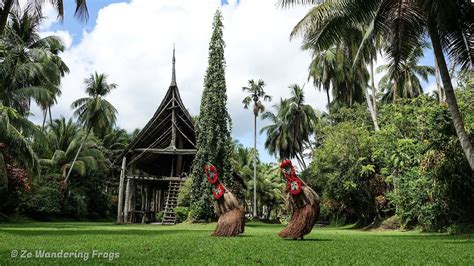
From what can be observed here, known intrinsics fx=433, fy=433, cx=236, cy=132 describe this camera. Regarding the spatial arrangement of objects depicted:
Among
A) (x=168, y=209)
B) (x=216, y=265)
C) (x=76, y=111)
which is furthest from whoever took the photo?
(x=76, y=111)

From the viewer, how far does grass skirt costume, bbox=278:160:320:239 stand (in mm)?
10109

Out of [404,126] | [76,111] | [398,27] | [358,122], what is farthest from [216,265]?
[76,111]

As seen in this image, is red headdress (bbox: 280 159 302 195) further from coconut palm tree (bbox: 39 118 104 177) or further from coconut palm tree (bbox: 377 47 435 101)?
coconut palm tree (bbox: 39 118 104 177)

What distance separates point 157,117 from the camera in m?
26.2

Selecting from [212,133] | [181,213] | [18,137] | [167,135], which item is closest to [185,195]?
[181,213]

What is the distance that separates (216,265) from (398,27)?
8482mm

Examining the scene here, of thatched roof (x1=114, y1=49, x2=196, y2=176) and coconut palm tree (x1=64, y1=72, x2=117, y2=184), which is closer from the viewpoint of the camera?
thatched roof (x1=114, y1=49, x2=196, y2=176)

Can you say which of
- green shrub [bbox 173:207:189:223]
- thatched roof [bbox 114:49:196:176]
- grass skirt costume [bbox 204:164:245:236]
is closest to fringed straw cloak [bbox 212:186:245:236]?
grass skirt costume [bbox 204:164:245:236]

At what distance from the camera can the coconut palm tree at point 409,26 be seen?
33.6 feet

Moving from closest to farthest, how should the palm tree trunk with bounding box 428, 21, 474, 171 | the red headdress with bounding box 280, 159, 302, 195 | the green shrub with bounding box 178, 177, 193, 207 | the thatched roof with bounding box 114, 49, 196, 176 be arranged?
the palm tree trunk with bounding box 428, 21, 474, 171, the red headdress with bounding box 280, 159, 302, 195, the green shrub with bounding box 178, 177, 193, 207, the thatched roof with bounding box 114, 49, 196, 176

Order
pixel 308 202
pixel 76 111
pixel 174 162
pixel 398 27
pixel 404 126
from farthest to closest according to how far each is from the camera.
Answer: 1. pixel 76 111
2. pixel 174 162
3. pixel 404 126
4. pixel 398 27
5. pixel 308 202

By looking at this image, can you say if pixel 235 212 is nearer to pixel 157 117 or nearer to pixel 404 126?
pixel 404 126

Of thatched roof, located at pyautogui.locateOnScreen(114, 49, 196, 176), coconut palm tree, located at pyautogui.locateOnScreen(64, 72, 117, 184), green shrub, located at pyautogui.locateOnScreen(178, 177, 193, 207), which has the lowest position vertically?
green shrub, located at pyautogui.locateOnScreen(178, 177, 193, 207)

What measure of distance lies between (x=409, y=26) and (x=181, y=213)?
16.7m
